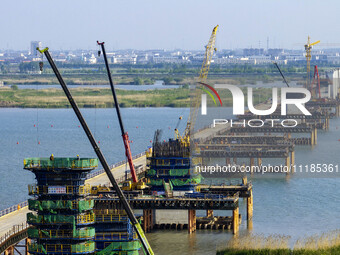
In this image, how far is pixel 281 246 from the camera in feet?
265

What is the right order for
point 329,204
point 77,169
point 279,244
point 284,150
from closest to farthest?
point 77,169
point 279,244
point 329,204
point 284,150

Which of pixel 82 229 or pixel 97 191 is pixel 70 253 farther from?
pixel 97 191

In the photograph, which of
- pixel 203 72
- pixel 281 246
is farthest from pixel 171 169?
pixel 203 72

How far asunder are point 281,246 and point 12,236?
65.4 ft

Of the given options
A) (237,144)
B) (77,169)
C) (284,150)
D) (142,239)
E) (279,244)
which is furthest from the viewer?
(237,144)

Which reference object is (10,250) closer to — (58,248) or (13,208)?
(58,248)

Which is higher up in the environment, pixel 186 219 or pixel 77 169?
pixel 77 169

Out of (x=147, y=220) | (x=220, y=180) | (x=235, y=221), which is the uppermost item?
(x=235, y=221)

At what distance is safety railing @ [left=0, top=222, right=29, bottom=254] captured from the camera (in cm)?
7644

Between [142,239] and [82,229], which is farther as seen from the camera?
[82,229]

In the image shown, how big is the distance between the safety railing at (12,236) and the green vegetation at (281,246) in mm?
14780

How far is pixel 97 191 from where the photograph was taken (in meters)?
91.1

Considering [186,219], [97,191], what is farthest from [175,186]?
[97,191]

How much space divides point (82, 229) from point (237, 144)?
93617 mm
